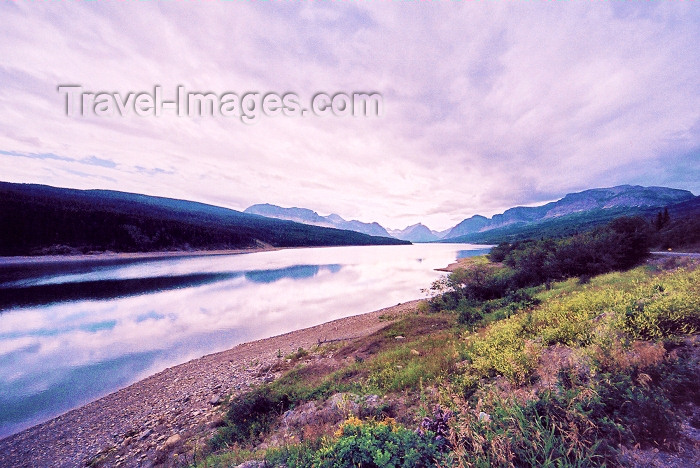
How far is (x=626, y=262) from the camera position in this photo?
20.6m

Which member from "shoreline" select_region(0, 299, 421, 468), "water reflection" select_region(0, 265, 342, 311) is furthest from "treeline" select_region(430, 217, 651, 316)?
"water reflection" select_region(0, 265, 342, 311)

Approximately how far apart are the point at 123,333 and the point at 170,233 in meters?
101

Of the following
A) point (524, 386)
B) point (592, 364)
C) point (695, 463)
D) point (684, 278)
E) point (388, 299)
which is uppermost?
point (684, 278)

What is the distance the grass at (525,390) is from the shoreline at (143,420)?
97.4 inches

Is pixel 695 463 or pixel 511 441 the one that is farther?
pixel 511 441

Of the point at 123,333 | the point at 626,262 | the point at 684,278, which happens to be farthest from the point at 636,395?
the point at 123,333

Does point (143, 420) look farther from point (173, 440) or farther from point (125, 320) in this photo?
point (125, 320)

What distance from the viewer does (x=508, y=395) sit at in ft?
19.5

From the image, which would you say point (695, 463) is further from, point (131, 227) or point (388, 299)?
point (131, 227)

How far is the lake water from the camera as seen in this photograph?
15.1 metres

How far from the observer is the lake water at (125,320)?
595 inches

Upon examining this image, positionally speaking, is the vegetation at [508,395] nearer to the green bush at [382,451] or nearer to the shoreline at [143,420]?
the green bush at [382,451]

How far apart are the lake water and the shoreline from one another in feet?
6.02

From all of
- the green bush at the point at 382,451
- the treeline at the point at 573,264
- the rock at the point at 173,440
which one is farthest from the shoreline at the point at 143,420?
the treeline at the point at 573,264
